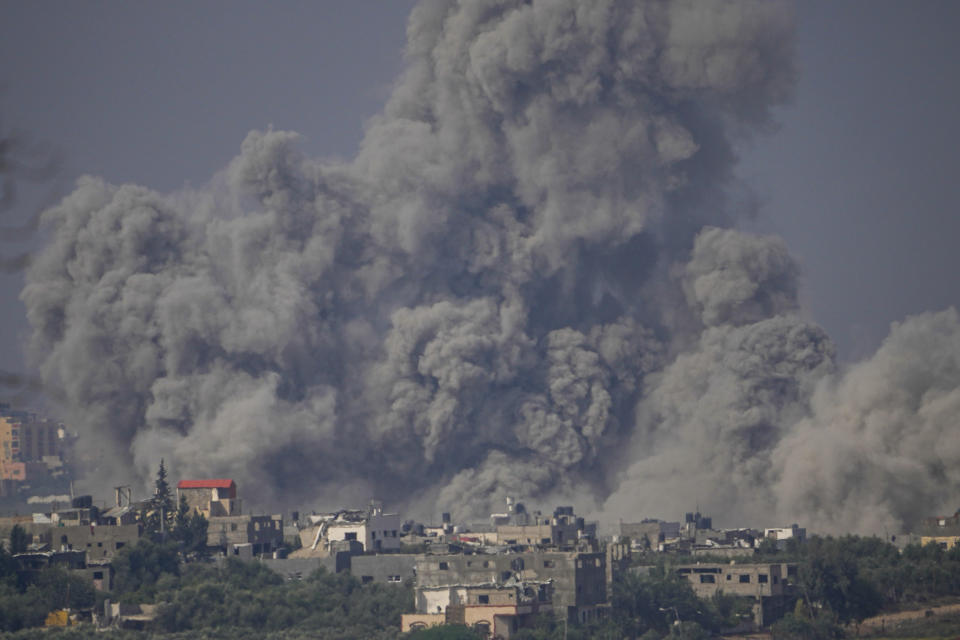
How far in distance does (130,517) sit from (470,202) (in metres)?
28.3

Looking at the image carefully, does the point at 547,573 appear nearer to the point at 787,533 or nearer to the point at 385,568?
the point at 385,568

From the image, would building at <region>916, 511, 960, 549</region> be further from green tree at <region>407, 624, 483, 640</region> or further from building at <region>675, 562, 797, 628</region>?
green tree at <region>407, 624, 483, 640</region>

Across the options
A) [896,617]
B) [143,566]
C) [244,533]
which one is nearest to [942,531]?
[896,617]

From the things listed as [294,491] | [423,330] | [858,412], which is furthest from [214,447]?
[858,412]

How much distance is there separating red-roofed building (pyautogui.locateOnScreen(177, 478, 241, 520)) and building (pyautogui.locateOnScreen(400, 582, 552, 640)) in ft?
47.0

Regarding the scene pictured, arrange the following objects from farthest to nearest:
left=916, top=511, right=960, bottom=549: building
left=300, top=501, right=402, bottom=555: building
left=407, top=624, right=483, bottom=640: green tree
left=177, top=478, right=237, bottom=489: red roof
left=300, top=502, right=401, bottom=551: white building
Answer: left=177, top=478, right=237, bottom=489: red roof
left=916, top=511, right=960, bottom=549: building
left=300, top=502, right=401, bottom=551: white building
left=300, top=501, right=402, bottom=555: building
left=407, top=624, right=483, bottom=640: green tree

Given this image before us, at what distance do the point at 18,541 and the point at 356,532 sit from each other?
1078 cm

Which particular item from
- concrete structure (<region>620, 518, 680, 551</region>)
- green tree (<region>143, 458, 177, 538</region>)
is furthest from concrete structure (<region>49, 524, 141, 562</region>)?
concrete structure (<region>620, 518, 680, 551</region>)

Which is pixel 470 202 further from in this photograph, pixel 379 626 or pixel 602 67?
pixel 379 626

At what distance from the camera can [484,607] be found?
59562 mm

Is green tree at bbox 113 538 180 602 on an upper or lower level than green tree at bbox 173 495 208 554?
lower

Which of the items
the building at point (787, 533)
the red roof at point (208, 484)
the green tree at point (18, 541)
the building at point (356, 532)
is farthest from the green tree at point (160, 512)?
the building at point (787, 533)

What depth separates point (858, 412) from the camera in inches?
3194

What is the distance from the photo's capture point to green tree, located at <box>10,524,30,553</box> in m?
64.6
